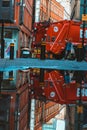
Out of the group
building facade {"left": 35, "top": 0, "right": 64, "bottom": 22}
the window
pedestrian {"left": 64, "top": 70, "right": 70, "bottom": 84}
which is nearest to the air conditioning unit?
the window

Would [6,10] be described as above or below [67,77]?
above

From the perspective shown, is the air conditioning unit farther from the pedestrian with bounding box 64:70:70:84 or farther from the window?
the pedestrian with bounding box 64:70:70:84

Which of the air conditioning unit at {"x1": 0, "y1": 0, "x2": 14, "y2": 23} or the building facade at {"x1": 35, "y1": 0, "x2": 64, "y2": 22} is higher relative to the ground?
the building facade at {"x1": 35, "y1": 0, "x2": 64, "y2": 22}

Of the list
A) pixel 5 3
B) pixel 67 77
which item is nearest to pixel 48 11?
pixel 5 3

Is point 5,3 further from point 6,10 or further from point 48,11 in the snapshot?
point 48,11

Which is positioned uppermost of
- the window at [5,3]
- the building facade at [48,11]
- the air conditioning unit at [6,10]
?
the building facade at [48,11]

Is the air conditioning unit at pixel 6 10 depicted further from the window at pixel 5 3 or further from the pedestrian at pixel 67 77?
the pedestrian at pixel 67 77

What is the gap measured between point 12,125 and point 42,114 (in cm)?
1663

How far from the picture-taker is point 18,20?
22.0 meters

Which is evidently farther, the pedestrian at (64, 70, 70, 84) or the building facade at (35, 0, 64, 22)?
the building facade at (35, 0, 64, 22)

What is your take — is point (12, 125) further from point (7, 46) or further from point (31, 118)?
point (31, 118)

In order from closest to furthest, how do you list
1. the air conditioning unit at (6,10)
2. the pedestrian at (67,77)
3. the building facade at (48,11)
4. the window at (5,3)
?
the pedestrian at (67,77) < the air conditioning unit at (6,10) < the window at (5,3) < the building facade at (48,11)

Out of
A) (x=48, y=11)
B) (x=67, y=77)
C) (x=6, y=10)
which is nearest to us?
(x=67, y=77)

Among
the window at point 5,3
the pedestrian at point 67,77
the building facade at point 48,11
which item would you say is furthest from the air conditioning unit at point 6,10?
the building facade at point 48,11
